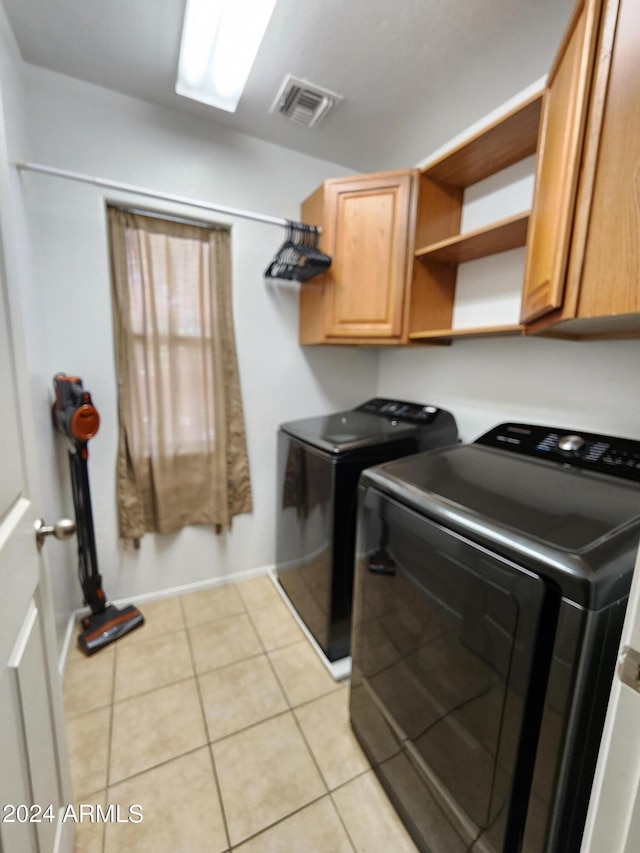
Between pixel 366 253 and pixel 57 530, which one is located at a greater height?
pixel 366 253

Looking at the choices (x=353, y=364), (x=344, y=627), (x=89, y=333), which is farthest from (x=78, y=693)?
(x=353, y=364)

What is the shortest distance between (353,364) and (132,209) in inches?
58.1

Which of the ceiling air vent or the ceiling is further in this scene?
the ceiling air vent

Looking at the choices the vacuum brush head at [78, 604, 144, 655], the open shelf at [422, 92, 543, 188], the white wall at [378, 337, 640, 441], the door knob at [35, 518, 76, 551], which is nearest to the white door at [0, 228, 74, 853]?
the door knob at [35, 518, 76, 551]

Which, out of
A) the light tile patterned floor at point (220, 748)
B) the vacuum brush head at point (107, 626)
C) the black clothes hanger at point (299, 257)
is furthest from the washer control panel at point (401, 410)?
the vacuum brush head at point (107, 626)

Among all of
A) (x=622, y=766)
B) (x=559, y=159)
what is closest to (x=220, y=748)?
(x=622, y=766)

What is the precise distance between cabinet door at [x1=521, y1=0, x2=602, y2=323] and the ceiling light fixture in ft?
2.81

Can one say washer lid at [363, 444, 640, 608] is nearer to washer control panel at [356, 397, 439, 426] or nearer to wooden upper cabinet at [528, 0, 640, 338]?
wooden upper cabinet at [528, 0, 640, 338]

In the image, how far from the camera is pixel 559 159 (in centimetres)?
93

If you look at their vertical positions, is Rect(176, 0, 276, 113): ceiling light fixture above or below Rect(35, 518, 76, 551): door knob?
above

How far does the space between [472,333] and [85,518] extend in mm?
1949

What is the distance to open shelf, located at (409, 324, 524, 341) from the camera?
1.30 meters

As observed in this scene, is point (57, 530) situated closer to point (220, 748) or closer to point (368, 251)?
point (220, 748)

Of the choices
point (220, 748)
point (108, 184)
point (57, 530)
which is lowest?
point (220, 748)
